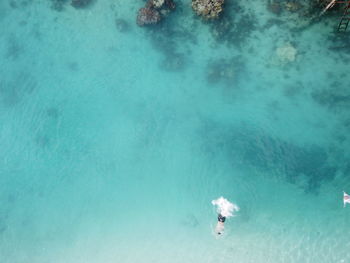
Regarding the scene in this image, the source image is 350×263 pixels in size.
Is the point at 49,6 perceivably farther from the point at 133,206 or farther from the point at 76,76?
the point at 133,206

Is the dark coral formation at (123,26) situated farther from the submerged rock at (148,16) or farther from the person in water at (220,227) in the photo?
the person in water at (220,227)

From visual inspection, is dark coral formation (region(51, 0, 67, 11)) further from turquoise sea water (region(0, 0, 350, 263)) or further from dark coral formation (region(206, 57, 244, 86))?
dark coral formation (region(206, 57, 244, 86))

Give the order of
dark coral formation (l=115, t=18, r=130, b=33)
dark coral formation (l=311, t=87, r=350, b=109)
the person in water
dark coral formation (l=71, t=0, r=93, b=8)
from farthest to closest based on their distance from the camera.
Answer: dark coral formation (l=71, t=0, r=93, b=8) → dark coral formation (l=115, t=18, r=130, b=33) → dark coral formation (l=311, t=87, r=350, b=109) → the person in water

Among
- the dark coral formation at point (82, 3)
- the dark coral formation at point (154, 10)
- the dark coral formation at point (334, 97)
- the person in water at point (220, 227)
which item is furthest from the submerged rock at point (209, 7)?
the person in water at point (220, 227)

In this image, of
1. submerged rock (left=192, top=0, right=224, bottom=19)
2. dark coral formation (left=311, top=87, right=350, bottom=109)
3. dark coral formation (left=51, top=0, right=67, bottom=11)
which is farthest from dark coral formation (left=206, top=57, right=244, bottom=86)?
dark coral formation (left=51, top=0, right=67, bottom=11)

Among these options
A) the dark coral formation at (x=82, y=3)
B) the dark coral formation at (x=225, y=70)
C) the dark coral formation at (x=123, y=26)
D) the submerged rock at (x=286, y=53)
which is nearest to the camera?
the submerged rock at (x=286, y=53)

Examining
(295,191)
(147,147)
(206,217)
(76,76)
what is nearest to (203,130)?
(147,147)

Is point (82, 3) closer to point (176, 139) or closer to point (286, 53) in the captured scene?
point (176, 139)
